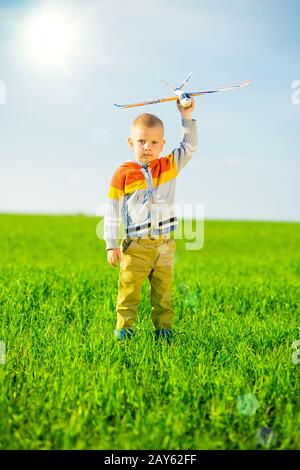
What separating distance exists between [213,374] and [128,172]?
6.45 feet

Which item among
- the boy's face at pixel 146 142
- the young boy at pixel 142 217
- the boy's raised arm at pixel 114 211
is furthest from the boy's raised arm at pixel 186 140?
the boy's raised arm at pixel 114 211

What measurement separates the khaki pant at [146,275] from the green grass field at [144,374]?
0.76ft

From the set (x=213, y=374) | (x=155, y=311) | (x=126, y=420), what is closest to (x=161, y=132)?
(x=155, y=311)

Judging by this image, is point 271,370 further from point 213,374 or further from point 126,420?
point 126,420

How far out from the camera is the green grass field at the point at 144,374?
3141mm

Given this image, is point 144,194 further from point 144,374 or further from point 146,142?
point 144,374

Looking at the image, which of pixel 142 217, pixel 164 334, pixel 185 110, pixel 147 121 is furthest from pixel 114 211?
pixel 164 334

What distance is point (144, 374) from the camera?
3.85 metres

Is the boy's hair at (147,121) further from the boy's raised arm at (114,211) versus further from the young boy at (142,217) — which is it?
the boy's raised arm at (114,211)

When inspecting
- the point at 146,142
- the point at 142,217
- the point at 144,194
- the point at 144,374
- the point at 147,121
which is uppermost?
the point at 147,121

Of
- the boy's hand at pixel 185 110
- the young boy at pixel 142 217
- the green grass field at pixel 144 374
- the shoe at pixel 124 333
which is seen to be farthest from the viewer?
the shoe at pixel 124 333

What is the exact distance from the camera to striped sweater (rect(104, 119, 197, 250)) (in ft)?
15.6

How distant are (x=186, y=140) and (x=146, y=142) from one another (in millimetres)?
398

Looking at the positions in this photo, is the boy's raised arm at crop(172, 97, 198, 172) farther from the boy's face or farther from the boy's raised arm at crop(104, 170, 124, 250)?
the boy's raised arm at crop(104, 170, 124, 250)
